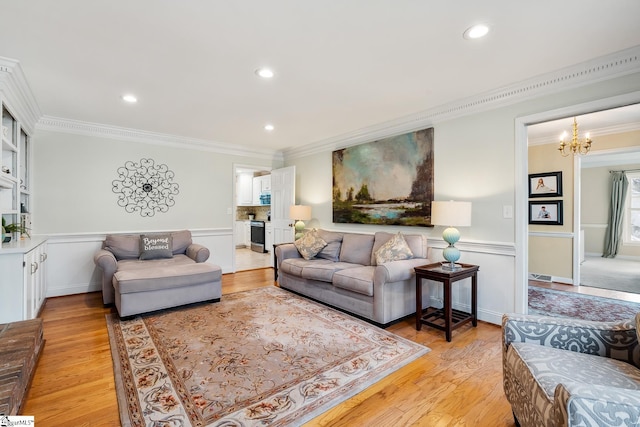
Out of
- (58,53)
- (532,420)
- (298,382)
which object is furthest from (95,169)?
(532,420)

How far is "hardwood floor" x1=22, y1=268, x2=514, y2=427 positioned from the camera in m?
1.75

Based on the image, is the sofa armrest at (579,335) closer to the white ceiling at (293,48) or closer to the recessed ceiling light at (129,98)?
the white ceiling at (293,48)

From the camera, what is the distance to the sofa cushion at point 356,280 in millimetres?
3155

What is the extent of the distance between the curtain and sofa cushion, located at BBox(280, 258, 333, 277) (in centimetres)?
780

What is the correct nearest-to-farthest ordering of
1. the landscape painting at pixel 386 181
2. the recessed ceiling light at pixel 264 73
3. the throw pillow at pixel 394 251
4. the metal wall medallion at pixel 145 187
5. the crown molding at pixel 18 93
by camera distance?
the crown molding at pixel 18 93, the recessed ceiling light at pixel 264 73, the throw pillow at pixel 394 251, the landscape painting at pixel 386 181, the metal wall medallion at pixel 145 187

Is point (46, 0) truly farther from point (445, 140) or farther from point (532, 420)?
point (445, 140)

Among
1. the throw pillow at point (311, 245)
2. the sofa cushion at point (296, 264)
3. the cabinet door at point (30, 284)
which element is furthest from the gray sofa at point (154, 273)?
the throw pillow at point (311, 245)

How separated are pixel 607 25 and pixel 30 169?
610 centimetres

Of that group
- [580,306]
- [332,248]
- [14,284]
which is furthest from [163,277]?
[580,306]

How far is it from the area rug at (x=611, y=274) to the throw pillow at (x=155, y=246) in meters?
6.61

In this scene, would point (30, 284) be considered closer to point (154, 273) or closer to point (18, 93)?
point (154, 273)

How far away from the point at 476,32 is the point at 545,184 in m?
4.20

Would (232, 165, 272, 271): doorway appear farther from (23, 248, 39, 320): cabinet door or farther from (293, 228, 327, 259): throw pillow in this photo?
(23, 248, 39, 320): cabinet door

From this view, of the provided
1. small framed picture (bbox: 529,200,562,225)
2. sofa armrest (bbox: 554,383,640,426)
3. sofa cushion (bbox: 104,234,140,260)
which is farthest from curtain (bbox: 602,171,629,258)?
sofa cushion (bbox: 104,234,140,260)
